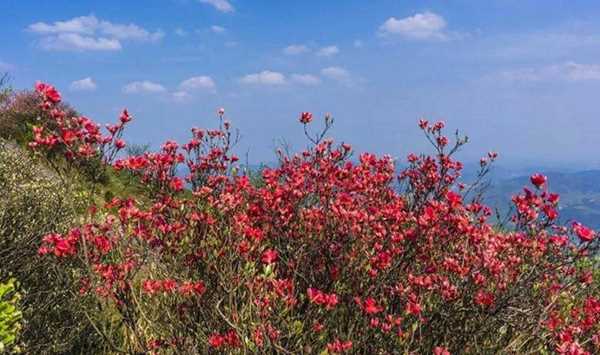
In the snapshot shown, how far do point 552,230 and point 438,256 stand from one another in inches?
76.3

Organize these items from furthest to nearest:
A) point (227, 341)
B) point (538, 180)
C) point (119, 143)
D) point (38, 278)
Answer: point (38, 278)
point (119, 143)
point (538, 180)
point (227, 341)

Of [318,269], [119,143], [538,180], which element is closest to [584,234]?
[538,180]

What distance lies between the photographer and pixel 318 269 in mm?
6051

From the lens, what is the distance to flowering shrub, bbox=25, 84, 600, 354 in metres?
5.20

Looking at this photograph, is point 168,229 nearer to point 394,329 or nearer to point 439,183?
point 394,329

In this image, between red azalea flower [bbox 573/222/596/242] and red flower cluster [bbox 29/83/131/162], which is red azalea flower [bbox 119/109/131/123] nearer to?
red flower cluster [bbox 29/83/131/162]

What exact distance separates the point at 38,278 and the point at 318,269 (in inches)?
139

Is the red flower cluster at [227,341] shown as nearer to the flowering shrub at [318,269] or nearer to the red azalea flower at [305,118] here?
the flowering shrub at [318,269]

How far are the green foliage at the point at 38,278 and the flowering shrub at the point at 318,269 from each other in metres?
0.93

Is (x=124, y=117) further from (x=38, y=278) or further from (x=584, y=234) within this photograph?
(x=584, y=234)

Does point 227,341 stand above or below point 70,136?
below

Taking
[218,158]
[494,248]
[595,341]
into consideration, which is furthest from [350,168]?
[595,341]

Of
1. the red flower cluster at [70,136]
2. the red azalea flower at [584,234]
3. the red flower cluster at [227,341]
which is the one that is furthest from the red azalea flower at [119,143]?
the red azalea flower at [584,234]

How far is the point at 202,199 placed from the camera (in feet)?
21.0
